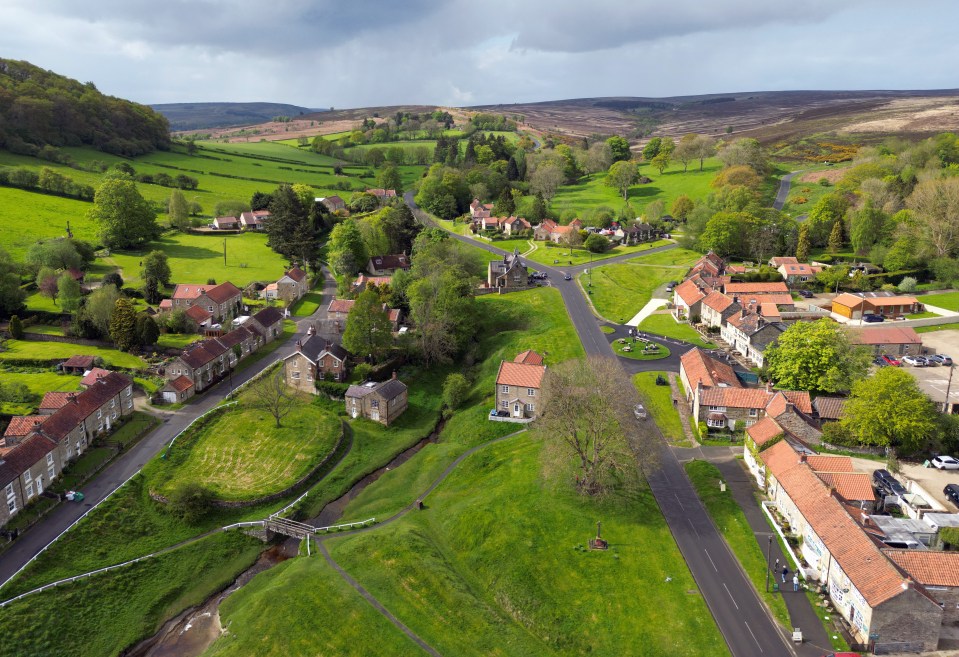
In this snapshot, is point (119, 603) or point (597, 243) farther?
point (597, 243)

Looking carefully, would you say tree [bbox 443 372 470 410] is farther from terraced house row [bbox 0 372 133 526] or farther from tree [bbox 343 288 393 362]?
terraced house row [bbox 0 372 133 526]

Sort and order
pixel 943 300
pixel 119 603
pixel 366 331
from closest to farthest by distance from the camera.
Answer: pixel 119 603
pixel 366 331
pixel 943 300

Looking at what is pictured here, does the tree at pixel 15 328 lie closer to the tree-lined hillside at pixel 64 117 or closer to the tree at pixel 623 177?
the tree-lined hillside at pixel 64 117

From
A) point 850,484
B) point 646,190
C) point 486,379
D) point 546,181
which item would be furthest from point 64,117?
point 850,484

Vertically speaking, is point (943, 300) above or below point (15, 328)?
below

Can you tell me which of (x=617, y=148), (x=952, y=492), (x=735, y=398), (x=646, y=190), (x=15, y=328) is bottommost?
(x=952, y=492)

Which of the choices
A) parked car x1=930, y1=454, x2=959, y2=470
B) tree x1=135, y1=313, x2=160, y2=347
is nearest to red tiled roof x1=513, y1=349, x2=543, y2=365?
parked car x1=930, y1=454, x2=959, y2=470

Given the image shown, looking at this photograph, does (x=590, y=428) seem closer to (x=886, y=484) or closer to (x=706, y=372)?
(x=706, y=372)

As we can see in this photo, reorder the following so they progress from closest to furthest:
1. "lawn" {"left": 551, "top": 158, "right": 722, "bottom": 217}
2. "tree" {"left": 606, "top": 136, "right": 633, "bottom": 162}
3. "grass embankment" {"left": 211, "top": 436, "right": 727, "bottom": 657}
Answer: "grass embankment" {"left": 211, "top": 436, "right": 727, "bottom": 657} → "lawn" {"left": 551, "top": 158, "right": 722, "bottom": 217} → "tree" {"left": 606, "top": 136, "right": 633, "bottom": 162}
